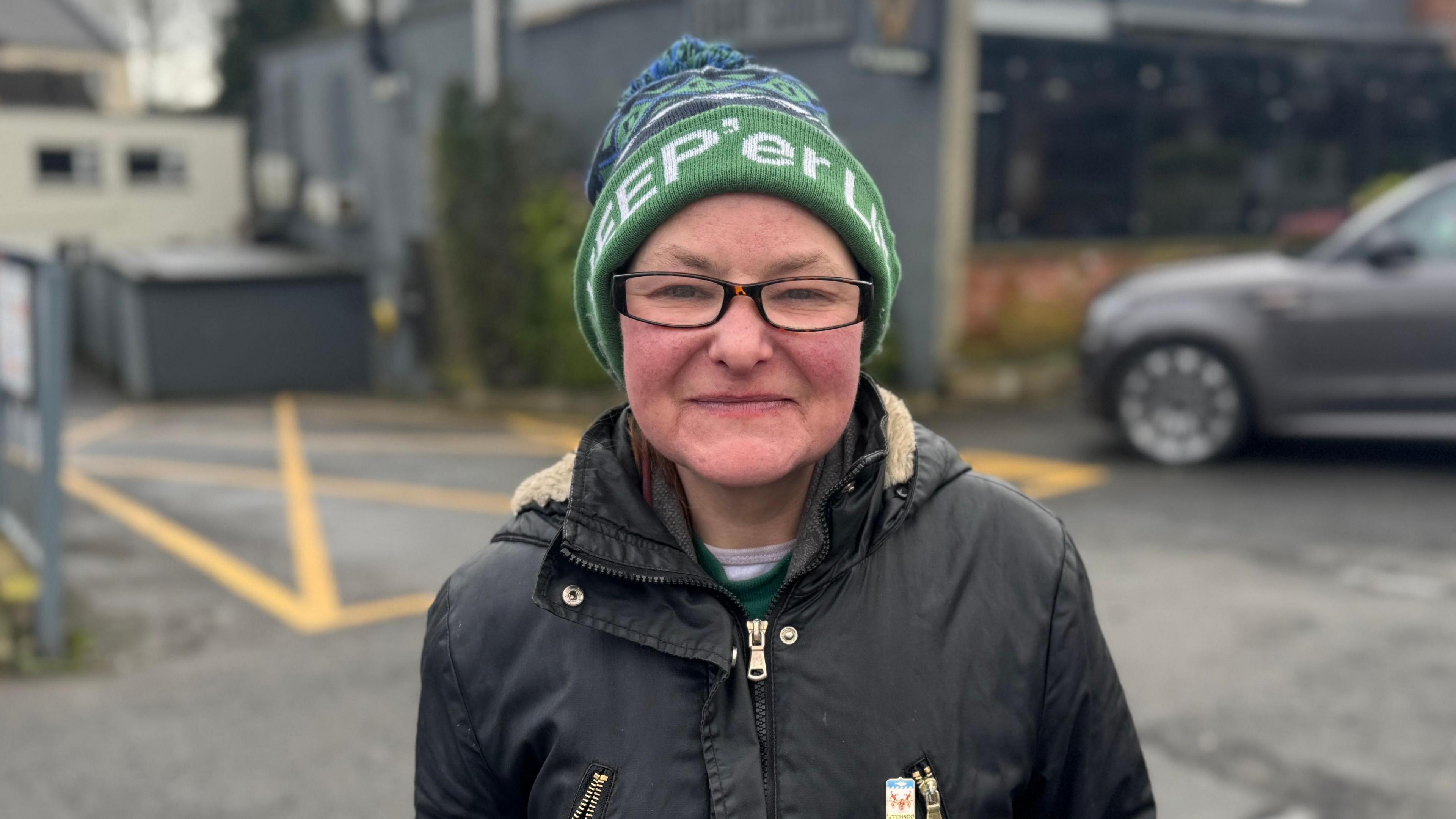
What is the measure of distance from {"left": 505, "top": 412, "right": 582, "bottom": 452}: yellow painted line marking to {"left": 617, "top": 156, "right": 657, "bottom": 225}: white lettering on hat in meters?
9.96

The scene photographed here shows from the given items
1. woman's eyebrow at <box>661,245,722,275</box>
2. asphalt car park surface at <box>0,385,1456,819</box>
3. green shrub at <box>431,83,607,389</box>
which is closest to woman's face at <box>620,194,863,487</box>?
woman's eyebrow at <box>661,245,722,275</box>

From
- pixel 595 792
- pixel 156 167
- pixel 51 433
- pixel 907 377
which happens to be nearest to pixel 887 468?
pixel 595 792

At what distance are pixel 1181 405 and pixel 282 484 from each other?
22.4ft

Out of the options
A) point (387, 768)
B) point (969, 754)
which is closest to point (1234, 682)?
point (387, 768)

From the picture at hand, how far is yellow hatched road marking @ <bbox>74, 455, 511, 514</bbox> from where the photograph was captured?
9.05 meters

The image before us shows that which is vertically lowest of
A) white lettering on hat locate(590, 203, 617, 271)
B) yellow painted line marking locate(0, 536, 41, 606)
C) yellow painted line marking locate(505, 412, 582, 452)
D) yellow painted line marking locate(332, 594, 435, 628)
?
yellow painted line marking locate(505, 412, 582, 452)

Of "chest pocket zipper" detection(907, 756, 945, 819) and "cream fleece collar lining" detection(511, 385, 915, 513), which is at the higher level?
"cream fleece collar lining" detection(511, 385, 915, 513)

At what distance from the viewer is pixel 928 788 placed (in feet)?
5.19

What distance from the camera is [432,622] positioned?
1789 mm

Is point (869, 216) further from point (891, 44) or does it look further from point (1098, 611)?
point (891, 44)

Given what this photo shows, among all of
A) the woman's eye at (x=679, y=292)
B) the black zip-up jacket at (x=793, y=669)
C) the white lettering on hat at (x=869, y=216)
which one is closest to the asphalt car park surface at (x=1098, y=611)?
the black zip-up jacket at (x=793, y=669)

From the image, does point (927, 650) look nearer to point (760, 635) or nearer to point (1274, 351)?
point (760, 635)

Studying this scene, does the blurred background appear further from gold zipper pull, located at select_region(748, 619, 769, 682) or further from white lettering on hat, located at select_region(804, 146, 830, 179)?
white lettering on hat, located at select_region(804, 146, 830, 179)

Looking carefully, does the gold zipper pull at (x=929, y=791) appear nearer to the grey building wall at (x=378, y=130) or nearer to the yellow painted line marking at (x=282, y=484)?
the yellow painted line marking at (x=282, y=484)
